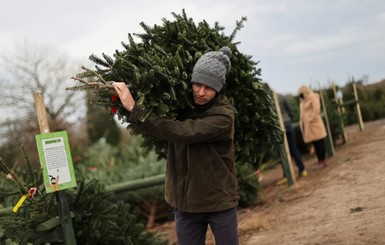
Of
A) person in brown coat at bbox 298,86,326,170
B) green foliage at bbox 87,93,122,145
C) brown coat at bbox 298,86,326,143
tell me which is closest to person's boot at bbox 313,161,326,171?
person in brown coat at bbox 298,86,326,170

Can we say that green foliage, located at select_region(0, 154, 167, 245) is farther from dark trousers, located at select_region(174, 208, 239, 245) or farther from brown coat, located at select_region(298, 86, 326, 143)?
brown coat, located at select_region(298, 86, 326, 143)

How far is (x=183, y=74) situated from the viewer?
2926 millimetres

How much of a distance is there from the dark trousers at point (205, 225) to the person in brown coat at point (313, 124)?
595cm

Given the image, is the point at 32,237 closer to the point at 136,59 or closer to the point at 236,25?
the point at 136,59

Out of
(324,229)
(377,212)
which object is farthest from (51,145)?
(377,212)

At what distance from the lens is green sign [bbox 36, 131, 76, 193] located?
3.60m

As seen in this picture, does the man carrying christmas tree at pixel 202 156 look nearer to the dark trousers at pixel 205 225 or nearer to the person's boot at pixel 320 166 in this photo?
the dark trousers at pixel 205 225

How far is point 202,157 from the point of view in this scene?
9.41 ft

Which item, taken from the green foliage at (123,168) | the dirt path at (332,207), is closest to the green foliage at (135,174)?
the green foliage at (123,168)

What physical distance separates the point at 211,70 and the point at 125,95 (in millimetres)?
552

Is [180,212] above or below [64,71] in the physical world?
below

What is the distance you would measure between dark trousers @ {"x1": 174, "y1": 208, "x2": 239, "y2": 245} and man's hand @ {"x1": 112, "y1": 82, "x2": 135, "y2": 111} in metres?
0.81

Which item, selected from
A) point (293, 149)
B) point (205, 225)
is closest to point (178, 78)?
point (205, 225)

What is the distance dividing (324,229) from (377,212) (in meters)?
0.63
